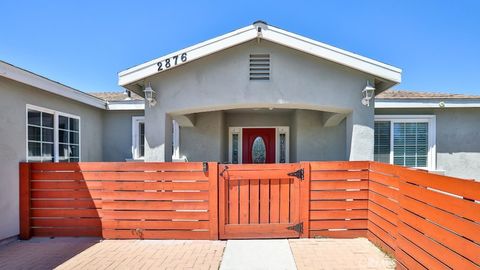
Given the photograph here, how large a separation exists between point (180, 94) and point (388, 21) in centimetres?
868

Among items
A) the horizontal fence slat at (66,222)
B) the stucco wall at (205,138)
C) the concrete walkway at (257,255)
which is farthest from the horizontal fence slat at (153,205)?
the stucco wall at (205,138)

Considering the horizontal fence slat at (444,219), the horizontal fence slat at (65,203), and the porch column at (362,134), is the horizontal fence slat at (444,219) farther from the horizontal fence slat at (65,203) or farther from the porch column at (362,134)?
the horizontal fence slat at (65,203)

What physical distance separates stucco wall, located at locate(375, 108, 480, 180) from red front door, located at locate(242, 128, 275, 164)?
12.7 ft

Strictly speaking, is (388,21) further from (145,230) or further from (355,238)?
(145,230)

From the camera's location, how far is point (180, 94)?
5.29 metres

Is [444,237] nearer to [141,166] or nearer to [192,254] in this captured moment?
[192,254]

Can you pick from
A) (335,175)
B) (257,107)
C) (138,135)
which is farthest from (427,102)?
(138,135)

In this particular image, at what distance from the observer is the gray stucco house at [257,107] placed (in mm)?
4934

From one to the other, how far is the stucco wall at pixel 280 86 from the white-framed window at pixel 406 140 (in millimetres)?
3108

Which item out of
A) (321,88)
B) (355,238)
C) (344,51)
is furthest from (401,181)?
(344,51)

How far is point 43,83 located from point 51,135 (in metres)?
1.44

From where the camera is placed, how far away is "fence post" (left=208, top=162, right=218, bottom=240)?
4.36 metres

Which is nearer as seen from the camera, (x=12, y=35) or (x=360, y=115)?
(x=360, y=115)

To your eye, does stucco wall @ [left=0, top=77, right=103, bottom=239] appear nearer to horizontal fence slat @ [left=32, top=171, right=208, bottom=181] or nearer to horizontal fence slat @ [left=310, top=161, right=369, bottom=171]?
horizontal fence slat @ [left=32, top=171, right=208, bottom=181]
